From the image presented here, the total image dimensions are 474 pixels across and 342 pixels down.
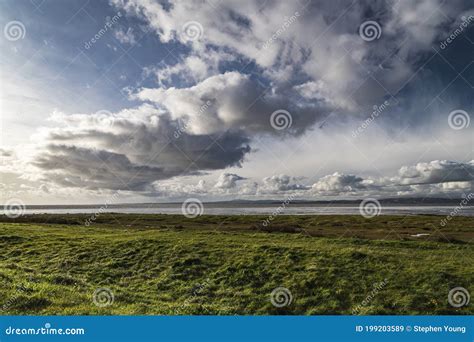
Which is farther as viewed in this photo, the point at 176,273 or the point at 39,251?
the point at 39,251

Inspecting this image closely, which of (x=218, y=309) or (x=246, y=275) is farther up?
(x=246, y=275)

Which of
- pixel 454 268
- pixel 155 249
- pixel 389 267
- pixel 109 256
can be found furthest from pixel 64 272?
pixel 454 268

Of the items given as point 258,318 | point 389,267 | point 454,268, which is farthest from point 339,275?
point 258,318

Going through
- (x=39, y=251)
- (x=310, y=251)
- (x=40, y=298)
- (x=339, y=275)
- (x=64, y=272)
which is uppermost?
(x=39, y=251)

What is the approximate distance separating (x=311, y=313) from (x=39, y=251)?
2825cm

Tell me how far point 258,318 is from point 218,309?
478cm

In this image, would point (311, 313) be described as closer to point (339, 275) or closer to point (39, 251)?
point (339, 275)

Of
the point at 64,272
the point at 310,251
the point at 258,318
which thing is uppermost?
the point at 310,251

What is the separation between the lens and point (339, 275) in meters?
21.4

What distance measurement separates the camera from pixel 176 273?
23875 mm

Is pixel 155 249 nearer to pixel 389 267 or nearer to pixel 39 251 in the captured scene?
pixel 39 251

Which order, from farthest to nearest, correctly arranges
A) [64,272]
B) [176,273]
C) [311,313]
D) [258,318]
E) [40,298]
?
[64,272] → [176,273] → [311,313] → [40,298] → [258,318]

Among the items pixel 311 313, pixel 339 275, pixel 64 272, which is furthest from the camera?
pixel 64 272

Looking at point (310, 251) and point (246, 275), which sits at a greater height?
point (310, 251)
